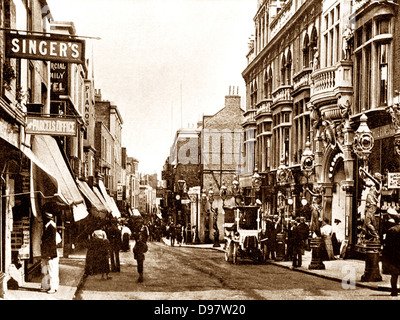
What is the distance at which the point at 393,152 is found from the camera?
21.2 metres

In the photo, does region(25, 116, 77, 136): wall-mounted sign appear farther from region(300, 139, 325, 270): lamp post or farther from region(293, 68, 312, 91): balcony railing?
region(293, 68, 312, 91): balcony railing

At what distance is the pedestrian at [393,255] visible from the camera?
14.2m

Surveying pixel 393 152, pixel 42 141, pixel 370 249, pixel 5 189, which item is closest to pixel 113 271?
pixel 42 141

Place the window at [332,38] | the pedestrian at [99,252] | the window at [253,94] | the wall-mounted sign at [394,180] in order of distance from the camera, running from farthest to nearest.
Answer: the window at [253,94], the window at [332,38], the pedestrian at [99,252], the wall-mounted sign at [394,180]

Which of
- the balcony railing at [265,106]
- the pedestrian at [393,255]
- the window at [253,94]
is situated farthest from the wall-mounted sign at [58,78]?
the window at [253,94]

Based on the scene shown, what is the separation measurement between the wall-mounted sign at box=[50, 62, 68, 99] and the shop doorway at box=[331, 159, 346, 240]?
11132 mm

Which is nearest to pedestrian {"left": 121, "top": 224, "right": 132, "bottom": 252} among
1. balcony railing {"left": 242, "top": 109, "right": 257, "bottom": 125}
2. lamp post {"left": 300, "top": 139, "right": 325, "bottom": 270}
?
lamp post {"left": 300, "top": 139, "right": 325, "bottom": 270}

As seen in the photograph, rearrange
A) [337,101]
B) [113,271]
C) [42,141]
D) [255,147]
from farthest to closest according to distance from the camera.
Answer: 1. [255,147]
2. [337,101]
3. [113,271]
4. [42,141]

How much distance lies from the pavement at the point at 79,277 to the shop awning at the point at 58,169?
1809mm

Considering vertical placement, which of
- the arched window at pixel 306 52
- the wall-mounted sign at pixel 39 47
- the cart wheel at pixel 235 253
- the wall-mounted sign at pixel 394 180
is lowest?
the cart wheel at pixel 235 253

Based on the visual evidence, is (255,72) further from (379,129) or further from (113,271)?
(113,271)

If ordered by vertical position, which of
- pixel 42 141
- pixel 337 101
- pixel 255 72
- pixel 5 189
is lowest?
pixel 5 189

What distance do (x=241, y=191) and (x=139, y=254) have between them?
24.8 metres

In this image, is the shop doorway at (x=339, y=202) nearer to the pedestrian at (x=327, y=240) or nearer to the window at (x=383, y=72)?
the pedestrian at (x=327, y=240)
